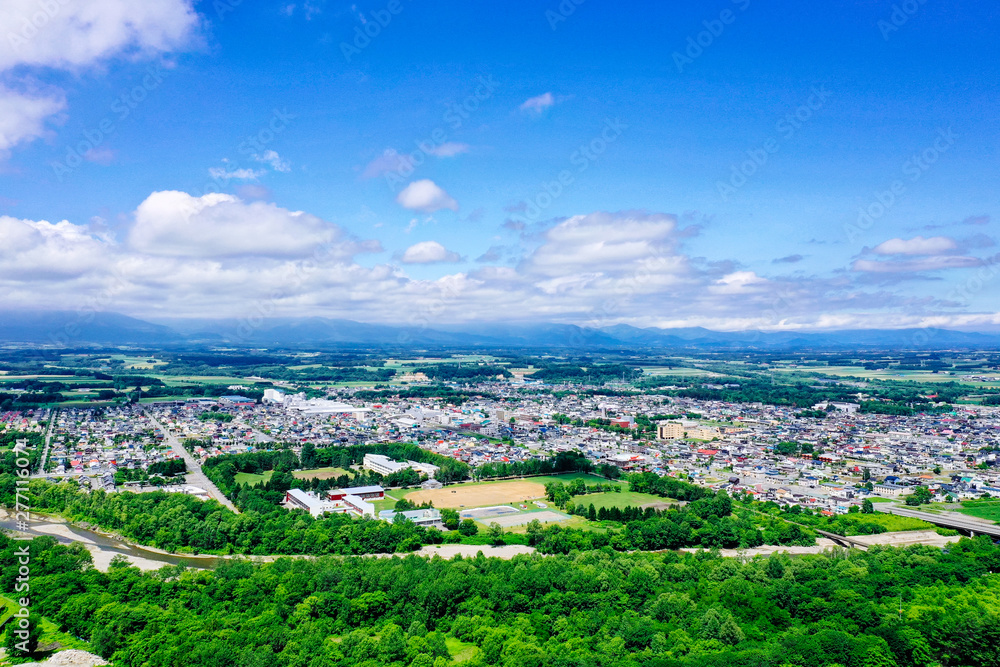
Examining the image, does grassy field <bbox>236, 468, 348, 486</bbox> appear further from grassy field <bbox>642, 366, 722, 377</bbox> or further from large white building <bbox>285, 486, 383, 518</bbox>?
grassy field <bbox>642, 366, 722, 377</bbox>

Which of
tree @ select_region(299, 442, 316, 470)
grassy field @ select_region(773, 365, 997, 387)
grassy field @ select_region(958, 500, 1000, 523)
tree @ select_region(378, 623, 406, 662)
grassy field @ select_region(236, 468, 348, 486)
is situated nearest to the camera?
tree @ select_region(378, 623, 406, 662)

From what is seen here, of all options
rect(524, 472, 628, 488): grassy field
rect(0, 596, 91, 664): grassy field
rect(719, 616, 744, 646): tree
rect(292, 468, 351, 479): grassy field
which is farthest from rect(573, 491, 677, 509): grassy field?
rect(0, 596, 91, 664): grassy field

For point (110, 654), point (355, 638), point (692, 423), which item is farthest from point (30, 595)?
point (692, 423)

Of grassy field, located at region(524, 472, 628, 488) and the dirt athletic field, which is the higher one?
grassy field, located at region(524, 472, 628, 488)

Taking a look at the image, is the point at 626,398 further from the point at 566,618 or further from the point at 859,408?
the point at 566,618

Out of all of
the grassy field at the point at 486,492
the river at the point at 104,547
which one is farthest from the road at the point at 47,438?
the grassy field at the point at 486,492
